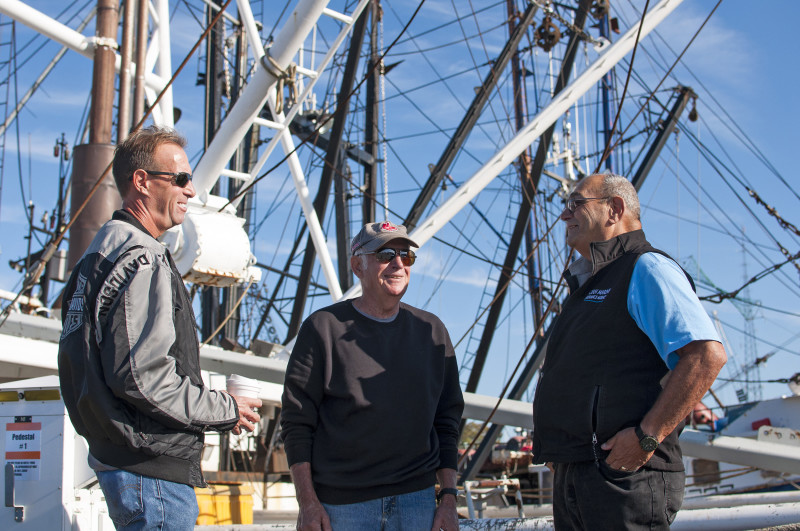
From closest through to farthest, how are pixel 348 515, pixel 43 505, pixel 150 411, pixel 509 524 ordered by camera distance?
1. pixel 150 411
2. pixel 348 515
3. pixel 509 524
4. pixel 43 505

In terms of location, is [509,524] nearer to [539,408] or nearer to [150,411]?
[539,408]

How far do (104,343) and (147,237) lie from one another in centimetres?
33

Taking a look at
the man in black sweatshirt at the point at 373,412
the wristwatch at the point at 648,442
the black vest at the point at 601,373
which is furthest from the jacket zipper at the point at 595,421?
the man in black sweatshirt at the point at 373,412

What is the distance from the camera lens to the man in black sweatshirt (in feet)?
9.38

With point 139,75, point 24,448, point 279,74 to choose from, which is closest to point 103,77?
point 139,75

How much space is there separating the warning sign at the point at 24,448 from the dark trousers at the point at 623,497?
2.52m

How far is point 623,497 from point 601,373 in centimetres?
37

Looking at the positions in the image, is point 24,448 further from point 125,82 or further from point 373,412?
point 125,82

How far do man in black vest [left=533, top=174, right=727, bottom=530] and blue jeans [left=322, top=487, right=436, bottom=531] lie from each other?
1.48 ft

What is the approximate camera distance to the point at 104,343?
2.21 metres

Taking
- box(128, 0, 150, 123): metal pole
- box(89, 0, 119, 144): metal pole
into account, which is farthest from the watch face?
box(128, 0, 150, 123): metal pole

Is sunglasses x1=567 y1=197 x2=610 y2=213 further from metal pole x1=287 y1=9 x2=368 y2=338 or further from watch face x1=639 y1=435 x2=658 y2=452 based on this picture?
metal pole x1=287 y1=9 x2=368 y2=338

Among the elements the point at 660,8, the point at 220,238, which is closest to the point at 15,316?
the point at 220,238

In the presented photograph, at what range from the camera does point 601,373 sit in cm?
265
